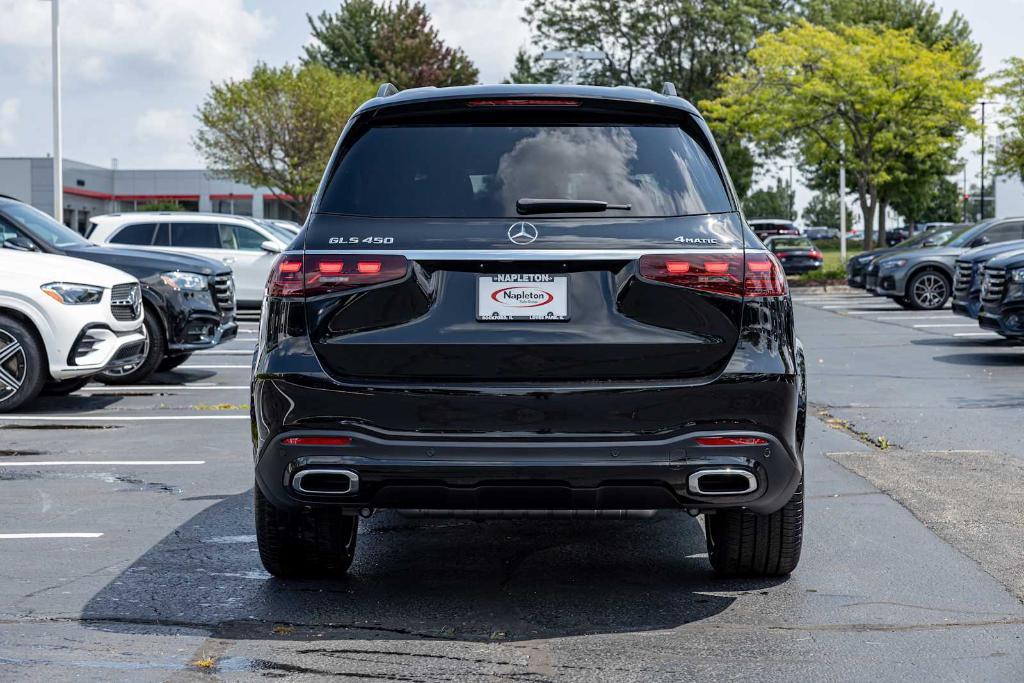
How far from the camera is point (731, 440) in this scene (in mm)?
4586

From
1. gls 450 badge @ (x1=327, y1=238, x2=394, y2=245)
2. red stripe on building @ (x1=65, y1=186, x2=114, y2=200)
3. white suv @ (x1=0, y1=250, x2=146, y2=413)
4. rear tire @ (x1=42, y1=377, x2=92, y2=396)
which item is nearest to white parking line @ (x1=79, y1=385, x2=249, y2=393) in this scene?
rear tire @ (x1=42, y1=377, x2=92, y2=396)

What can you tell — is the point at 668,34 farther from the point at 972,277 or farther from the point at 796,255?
the point at 972,277

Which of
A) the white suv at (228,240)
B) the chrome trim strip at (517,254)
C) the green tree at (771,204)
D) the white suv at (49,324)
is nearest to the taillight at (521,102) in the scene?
the chrome trim strip at (517,254)

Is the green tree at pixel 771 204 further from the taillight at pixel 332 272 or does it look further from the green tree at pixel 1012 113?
the taillight at pixel 332 272

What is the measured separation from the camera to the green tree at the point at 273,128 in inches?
2175

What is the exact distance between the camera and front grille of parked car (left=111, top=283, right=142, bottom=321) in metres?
11.4

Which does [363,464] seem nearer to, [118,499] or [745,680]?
[745,680]

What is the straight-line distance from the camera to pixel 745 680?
4145mm

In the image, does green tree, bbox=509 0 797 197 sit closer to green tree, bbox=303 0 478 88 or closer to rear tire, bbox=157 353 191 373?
green tree, bbox=303 0 478 88

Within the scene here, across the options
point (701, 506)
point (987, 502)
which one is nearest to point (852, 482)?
point (987, 502)

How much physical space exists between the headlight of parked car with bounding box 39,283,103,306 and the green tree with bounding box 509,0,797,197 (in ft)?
153

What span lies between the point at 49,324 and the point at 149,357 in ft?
9.05

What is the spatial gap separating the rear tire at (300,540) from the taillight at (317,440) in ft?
1.90

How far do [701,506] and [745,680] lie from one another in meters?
0.70
